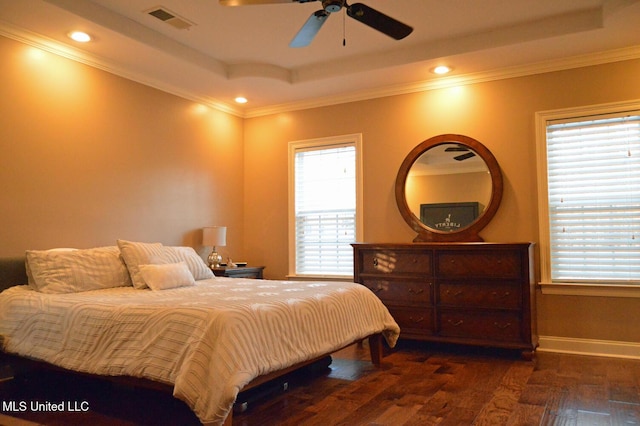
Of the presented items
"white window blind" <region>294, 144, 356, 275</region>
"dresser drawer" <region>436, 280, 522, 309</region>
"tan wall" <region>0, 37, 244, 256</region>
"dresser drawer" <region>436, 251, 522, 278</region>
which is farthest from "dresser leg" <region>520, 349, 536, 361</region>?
"tan wall" <region>0, 37, 244, 256</region>

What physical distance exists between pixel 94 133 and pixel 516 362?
4154mm

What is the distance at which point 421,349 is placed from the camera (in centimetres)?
468

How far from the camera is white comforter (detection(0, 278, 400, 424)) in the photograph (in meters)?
2.41

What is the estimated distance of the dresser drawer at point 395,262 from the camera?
4621 millimetres

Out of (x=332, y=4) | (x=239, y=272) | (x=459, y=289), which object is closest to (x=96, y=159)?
(x=239, y=272)

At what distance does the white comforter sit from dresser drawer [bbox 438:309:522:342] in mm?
1090

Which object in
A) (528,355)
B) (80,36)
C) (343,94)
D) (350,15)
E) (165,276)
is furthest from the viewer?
(343,94)

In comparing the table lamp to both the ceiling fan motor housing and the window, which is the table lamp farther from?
the ceiling fan motor housing

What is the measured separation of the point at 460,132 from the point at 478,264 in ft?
4.64

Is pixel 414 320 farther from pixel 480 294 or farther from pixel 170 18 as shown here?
pixel 170 18

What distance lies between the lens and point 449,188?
4.99 meters

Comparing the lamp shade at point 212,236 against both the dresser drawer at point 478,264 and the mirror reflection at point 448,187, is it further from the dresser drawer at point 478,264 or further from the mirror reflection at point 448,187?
the dresser drawer at point 478,264

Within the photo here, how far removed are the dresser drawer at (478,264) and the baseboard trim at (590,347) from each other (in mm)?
819

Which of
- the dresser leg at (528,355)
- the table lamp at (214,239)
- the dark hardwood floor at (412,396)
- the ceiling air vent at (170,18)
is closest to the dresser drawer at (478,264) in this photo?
the dresser leg at (528,355)
